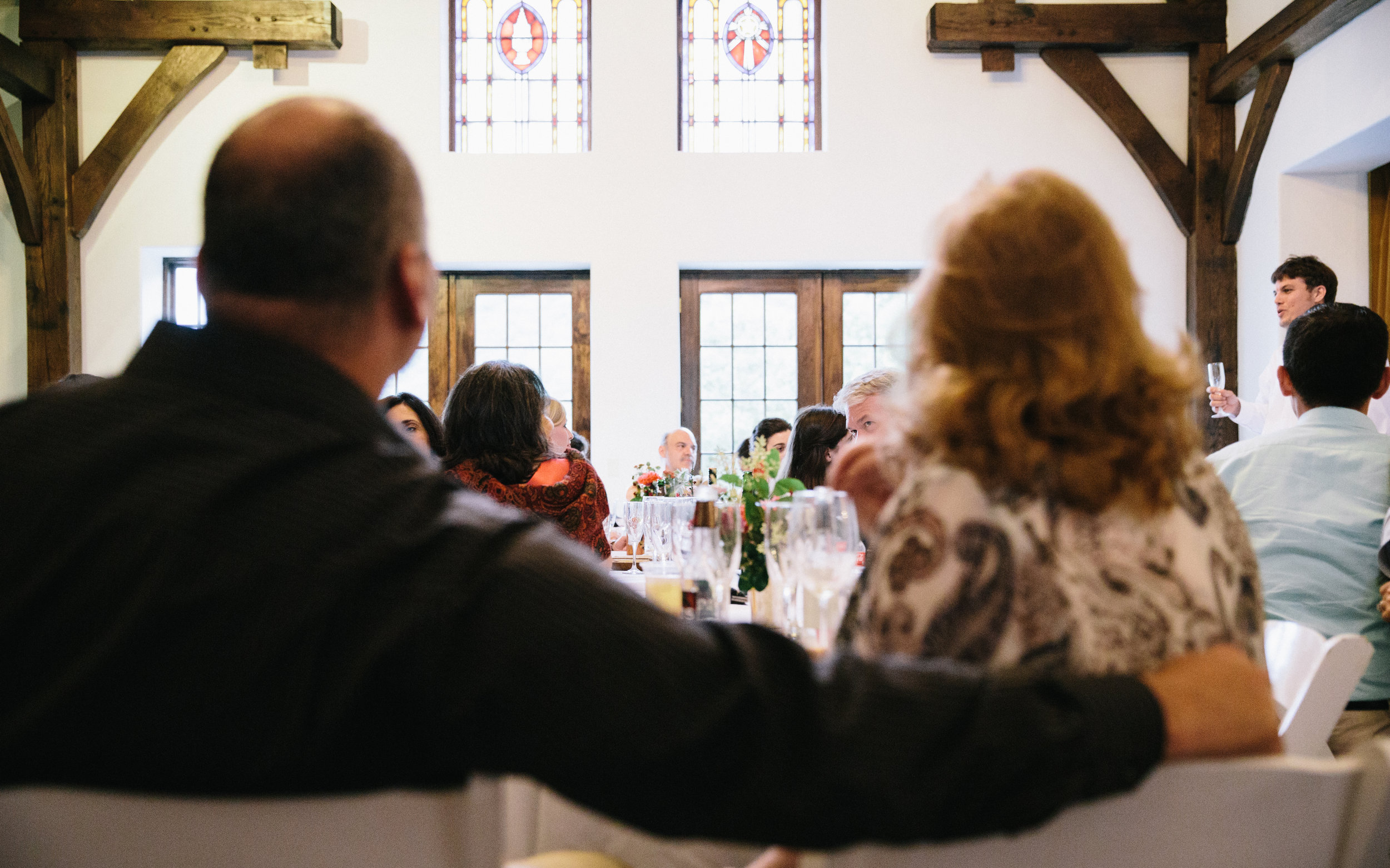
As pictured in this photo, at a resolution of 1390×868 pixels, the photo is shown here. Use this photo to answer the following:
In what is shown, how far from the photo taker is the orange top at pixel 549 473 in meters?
3.12

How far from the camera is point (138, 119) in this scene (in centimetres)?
629

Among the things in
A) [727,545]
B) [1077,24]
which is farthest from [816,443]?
[1077,24]

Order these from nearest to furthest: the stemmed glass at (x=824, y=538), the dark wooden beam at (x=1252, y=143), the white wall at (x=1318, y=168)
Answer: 1. the stemmed glass at (x=824, y=538)
2. the white wall at (x=1318, y=168)
3. the dark wooden beam at (x=1252, y=143)

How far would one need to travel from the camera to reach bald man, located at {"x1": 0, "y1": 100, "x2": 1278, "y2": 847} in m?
0.67

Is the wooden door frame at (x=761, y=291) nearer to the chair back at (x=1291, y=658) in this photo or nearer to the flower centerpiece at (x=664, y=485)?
the flower centerpiece at (x=664, y=485)

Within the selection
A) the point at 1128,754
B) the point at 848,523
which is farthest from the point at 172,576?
the point at 848,523

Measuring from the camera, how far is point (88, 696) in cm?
68

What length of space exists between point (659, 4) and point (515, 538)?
6419mm

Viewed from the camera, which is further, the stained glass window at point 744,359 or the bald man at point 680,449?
the stained glass window at point 744,359

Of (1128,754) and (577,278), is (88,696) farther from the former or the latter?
(577,278)

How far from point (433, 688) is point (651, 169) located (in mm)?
6118

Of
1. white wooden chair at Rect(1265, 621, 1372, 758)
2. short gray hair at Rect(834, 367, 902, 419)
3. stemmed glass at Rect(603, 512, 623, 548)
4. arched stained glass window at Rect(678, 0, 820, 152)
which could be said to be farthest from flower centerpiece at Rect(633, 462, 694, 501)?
arched stained glass window at Rect(678, 0, 820, 152)

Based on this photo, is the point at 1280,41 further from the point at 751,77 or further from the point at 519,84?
the point at 519,84

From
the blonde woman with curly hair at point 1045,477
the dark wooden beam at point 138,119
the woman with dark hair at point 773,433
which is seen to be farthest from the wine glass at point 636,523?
the dark wooden beam at point 138,119
